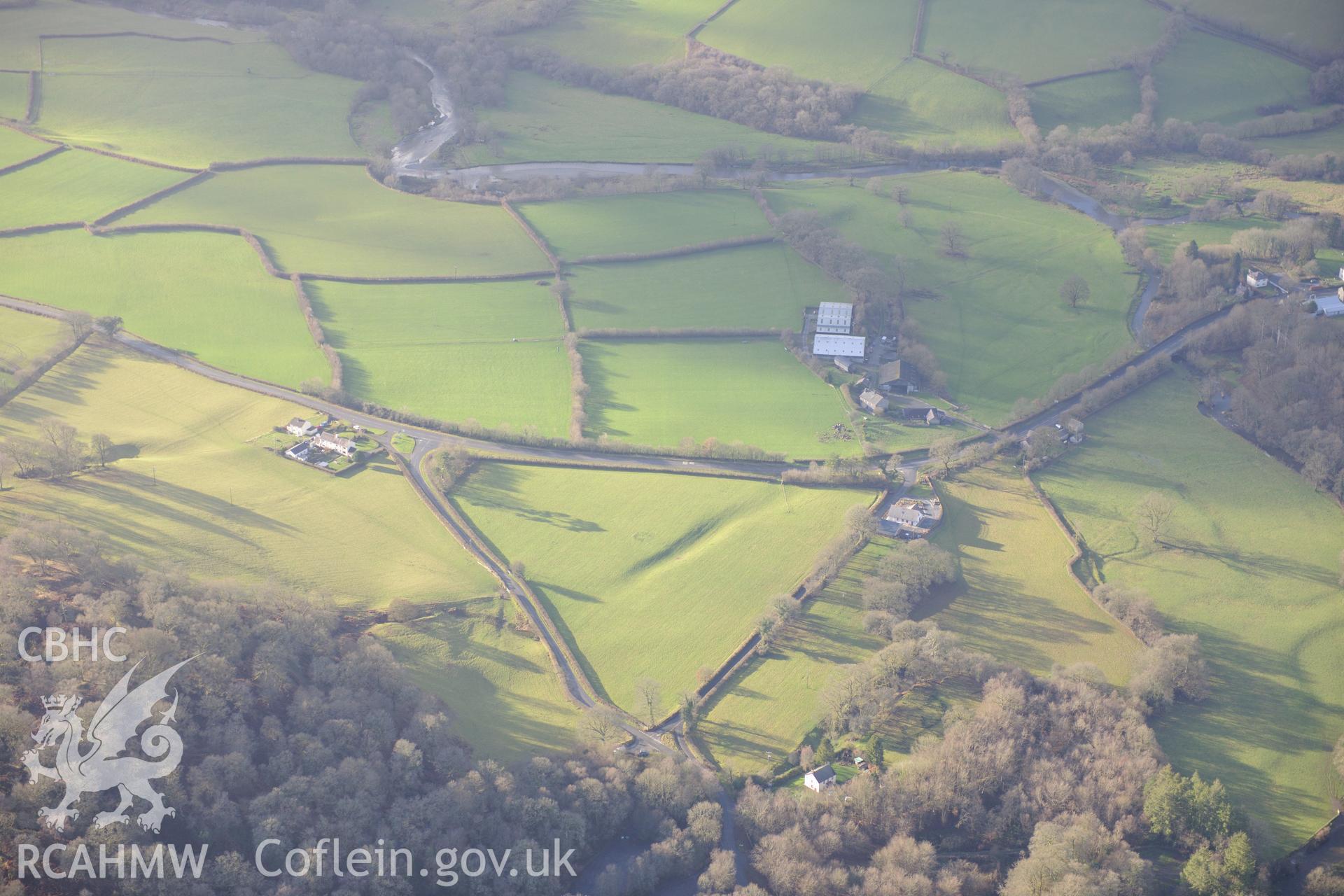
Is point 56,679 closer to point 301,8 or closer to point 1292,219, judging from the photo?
point 1292,219

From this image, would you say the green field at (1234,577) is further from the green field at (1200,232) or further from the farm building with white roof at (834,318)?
the green field at (1200,232)

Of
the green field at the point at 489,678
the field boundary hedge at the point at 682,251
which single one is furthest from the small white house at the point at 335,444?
the field boundary hedge at the point at 682,251

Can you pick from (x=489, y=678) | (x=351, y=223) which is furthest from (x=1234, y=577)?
(x=351, y=223)

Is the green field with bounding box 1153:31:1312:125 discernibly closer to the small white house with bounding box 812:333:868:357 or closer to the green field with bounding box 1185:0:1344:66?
the green field with bounding box 1185:0:1344:66

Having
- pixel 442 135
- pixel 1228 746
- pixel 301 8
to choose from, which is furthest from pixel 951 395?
pixel 301 8

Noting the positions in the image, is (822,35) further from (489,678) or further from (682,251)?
(489,678)

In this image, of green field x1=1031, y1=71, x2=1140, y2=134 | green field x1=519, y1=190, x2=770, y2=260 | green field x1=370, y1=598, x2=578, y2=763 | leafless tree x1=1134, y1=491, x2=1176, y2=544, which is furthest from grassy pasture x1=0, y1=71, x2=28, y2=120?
leafless tree x1=1134, y1=491, x2=1176, y2=544
